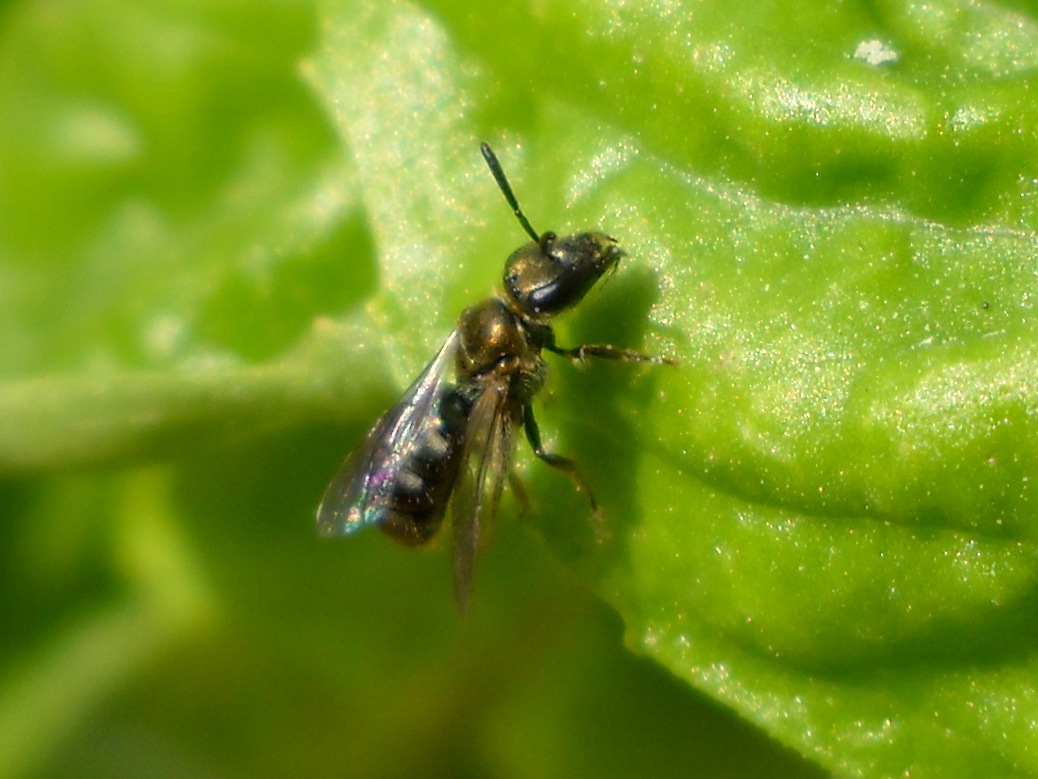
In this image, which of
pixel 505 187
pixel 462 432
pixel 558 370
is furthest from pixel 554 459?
pixel 505 187

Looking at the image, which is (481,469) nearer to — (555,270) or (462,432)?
(462,432)

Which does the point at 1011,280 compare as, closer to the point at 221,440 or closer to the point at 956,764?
the point at 956,764

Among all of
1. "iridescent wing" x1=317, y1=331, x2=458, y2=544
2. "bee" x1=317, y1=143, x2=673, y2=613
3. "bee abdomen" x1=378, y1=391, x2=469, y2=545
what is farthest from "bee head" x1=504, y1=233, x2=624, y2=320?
"bee abdomen" x1=378, y1=391, x2=469, y2=545

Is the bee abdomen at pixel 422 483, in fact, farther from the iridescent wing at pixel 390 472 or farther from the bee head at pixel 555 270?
the bee head at pixel 555 270

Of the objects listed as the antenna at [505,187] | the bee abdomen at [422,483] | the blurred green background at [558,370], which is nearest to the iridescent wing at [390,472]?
the bee abdomen at [422,483]

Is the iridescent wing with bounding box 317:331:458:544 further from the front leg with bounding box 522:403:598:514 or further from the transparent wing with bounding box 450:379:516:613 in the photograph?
the front leg with bounding box 522:403:598:514

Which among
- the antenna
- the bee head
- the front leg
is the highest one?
the antenna

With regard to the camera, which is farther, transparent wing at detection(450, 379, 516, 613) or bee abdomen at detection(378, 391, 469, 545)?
bee abdomen at detection(378, 391, 469, 545)
